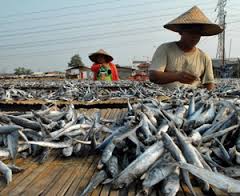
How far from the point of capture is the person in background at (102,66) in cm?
973

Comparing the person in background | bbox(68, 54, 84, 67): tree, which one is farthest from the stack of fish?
bbox(68, 54, 84, 67): tree

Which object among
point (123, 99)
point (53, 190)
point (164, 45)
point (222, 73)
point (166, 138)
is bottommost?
point (222, 73)

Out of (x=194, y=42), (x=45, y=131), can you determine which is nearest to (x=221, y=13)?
(x=194, y=42)

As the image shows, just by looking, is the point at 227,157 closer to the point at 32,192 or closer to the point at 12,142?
the point at 32,192

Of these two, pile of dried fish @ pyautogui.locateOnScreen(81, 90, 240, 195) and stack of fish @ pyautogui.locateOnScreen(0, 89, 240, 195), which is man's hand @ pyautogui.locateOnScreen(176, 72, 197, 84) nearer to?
stack of fish @ pyautogui.locateOnScreen(0, 89, 240, 195)

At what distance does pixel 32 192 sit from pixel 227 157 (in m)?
1.30

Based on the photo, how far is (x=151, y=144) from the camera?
80.8 inches

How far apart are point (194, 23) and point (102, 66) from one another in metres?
5.15

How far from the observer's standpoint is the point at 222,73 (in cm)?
3225

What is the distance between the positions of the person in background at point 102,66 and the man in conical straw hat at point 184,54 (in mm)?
4621

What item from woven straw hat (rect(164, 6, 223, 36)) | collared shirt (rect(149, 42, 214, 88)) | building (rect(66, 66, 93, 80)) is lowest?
building (rect(66, 66, 93, 80))

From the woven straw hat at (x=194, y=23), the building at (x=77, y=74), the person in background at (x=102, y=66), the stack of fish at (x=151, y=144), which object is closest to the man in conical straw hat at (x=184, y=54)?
the woven straw hat at (x=194, y=23)

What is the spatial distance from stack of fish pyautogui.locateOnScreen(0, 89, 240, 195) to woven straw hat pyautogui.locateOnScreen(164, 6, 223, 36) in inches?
88.6

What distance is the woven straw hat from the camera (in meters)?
4.94
